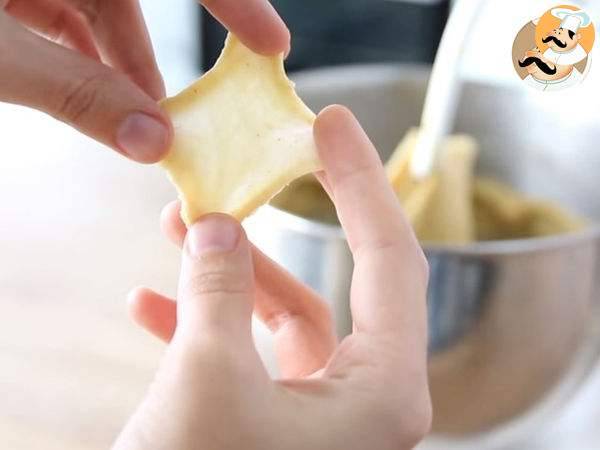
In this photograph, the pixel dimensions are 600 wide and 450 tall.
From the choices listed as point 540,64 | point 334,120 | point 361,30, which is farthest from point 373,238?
point 361,30

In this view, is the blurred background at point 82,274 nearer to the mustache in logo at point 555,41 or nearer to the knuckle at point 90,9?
the mustache in logo at point 555,41

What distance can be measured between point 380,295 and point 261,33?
119mm

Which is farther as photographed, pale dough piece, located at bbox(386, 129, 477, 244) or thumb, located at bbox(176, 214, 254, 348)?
pale dough piece, located at bbox(386, 129, 477, 244)

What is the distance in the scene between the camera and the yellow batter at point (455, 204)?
596 mm

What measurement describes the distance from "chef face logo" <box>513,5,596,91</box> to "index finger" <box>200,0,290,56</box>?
0.42 feet

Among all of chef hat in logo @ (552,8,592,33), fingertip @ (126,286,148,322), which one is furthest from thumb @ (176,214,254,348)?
chef hat in logo @ (552,8,592,33)

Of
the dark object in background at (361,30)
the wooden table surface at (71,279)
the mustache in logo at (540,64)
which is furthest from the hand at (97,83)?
the dark object in background at (361,30)

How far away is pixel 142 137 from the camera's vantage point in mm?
333

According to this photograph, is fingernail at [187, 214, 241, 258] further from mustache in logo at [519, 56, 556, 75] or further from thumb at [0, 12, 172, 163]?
mustache in logo at [519, 56, 556, 75]

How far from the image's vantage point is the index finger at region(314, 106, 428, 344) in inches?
12.2

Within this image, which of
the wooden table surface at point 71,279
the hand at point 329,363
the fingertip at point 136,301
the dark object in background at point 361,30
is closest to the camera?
the hand at point 329,363

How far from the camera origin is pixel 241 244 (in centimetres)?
30

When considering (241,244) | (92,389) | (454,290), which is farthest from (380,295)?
(92,389)

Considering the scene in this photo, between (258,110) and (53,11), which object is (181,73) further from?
(258,110)
